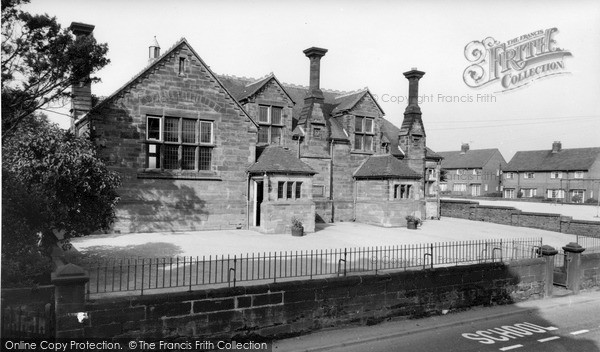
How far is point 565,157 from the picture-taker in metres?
A: 66.1

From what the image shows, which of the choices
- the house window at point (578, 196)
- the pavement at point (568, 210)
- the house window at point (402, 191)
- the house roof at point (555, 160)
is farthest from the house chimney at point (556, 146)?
the house window at point (402, 191)

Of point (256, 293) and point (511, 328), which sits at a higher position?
point (256, 293)

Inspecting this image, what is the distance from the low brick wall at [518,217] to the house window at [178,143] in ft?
75.5

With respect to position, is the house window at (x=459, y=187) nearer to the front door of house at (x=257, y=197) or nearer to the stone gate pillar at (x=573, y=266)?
the front door of house at (x=257, y=197)

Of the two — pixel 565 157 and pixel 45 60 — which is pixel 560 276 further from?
pixel 565 157

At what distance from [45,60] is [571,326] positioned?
17.2 metres

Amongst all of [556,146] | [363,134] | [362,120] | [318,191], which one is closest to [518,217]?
[363,134]

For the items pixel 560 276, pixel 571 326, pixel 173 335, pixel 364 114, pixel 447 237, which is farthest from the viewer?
pixel 364 114

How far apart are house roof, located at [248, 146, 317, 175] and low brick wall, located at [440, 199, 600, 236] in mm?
17468

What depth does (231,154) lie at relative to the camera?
23.7m

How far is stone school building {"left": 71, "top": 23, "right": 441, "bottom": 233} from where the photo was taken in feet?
69.2

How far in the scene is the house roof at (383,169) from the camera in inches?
1113

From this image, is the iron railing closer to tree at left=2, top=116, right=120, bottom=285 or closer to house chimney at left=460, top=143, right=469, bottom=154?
tree at left=2, top=116, right=120, bottom=285

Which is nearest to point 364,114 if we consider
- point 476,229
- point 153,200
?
point 476,229
